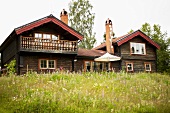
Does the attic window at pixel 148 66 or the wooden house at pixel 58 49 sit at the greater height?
the wooden house at pixel 58 49

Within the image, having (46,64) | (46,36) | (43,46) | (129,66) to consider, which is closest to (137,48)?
(129,66)

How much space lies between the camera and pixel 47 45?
2453 cm

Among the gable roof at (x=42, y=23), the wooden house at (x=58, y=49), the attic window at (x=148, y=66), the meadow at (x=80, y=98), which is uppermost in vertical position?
the gable roof at (x=42, y=23)

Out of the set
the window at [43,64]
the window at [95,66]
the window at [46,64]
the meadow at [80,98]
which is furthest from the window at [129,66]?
the meadow at [80,98]

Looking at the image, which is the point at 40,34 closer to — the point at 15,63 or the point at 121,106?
the point at 15,63

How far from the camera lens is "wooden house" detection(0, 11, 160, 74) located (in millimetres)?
23812

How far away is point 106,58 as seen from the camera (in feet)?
84.9

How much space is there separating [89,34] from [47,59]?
67.4 ft

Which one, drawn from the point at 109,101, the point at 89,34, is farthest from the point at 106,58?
the point at 89,34

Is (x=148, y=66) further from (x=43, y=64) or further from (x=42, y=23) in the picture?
(x=42, y=23)

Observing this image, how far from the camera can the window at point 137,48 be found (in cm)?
3216

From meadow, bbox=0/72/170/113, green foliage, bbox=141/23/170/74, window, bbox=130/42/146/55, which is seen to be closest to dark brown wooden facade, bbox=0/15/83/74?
window, bbox=130/42/146/55

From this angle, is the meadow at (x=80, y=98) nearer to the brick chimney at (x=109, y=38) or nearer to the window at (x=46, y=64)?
the window at (x=46, y=64)

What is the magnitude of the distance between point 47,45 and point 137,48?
13669 mm
